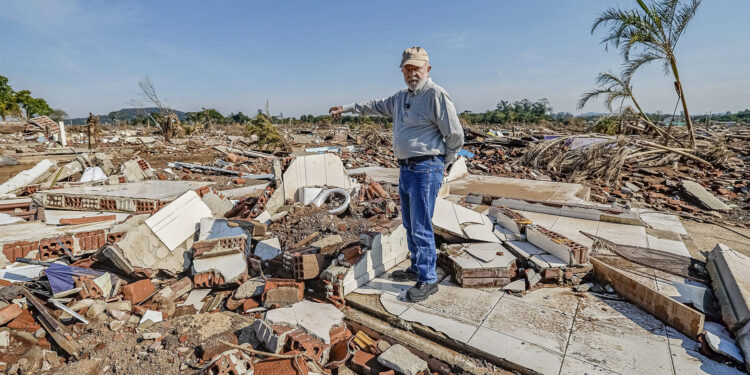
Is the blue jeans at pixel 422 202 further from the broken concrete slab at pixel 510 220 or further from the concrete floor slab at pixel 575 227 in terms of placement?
the concrete floor slab at pixel 575 227

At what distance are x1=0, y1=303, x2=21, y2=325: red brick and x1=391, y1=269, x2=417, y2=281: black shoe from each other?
285 centimetres

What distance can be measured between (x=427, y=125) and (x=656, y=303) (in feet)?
6.50

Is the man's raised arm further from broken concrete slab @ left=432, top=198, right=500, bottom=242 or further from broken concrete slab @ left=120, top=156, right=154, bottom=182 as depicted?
broken concrete slab @ left=120, top=156, right=154, bottom=182

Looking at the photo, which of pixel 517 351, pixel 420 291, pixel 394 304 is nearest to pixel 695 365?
pixel 517 351

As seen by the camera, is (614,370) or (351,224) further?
(351,224)

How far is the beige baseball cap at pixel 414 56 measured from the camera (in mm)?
2445

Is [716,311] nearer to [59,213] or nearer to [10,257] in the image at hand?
[10,257]

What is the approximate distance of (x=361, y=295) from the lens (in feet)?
9.10

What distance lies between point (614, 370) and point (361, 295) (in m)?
1.65

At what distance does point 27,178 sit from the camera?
6.66m

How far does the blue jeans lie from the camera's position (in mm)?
2564

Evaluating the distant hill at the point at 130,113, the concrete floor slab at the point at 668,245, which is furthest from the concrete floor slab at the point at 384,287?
the distant hill at the point at 130,113

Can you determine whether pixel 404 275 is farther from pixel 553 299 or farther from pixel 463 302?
pixel 553 299

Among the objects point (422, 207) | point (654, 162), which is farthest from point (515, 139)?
point (422, 207)
